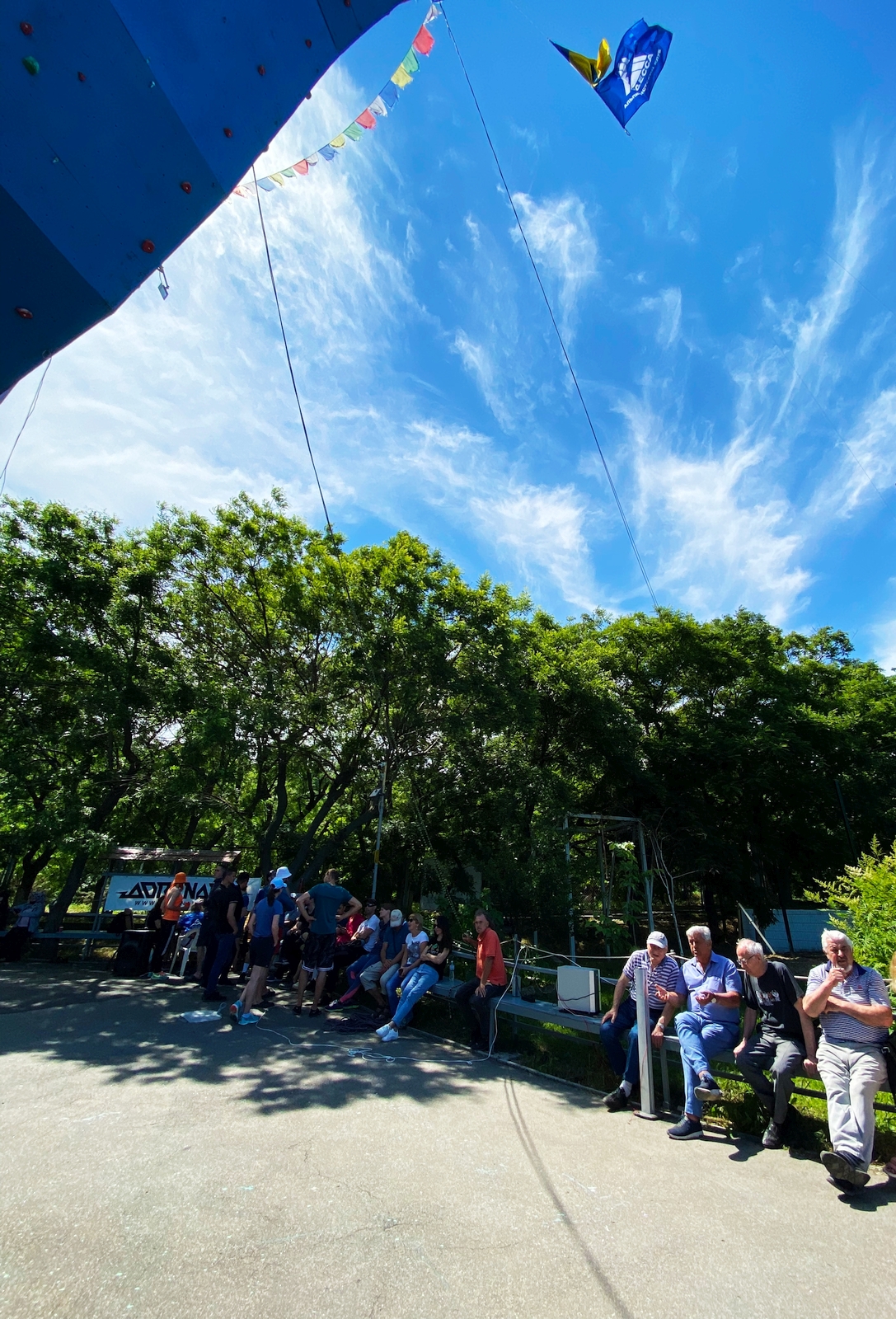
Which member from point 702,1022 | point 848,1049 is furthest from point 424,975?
point 848,1049

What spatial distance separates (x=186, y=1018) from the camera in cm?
727

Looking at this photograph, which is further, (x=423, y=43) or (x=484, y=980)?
(x=484, y=980)

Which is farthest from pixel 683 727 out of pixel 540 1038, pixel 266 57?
pixel 266 57

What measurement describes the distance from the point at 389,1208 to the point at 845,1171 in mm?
2579

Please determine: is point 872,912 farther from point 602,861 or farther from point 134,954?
point 134,954

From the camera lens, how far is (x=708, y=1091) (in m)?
4.32

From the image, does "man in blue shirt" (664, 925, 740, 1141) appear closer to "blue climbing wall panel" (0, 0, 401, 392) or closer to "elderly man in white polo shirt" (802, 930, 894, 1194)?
"elderly man in white polo shirt" (802, 930, 894, 1194)

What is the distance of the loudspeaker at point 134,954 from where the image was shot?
10461mm

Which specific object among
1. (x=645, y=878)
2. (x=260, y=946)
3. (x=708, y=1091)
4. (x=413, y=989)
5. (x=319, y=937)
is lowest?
(x=708, y=1091)

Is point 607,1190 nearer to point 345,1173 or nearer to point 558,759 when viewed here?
point 345,1173

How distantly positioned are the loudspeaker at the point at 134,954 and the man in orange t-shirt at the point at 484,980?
6.84 meters

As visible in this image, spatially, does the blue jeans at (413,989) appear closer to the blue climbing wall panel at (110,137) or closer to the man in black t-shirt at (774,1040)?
the man in black t-shirt at (774,1040)

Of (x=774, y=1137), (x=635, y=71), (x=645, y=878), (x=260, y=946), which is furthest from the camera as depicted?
(x=645, y=878)

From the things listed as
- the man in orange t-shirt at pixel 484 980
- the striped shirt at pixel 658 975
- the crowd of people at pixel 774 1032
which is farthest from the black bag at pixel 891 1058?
the man in orange t-shirt at pixel 484 980
